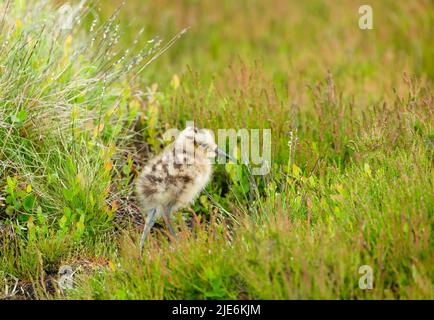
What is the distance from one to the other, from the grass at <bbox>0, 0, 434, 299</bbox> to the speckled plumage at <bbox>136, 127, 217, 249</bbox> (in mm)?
178

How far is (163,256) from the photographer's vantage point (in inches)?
190

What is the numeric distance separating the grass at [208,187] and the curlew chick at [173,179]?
18 centimetres

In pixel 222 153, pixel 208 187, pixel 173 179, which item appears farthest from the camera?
pixel 208 187

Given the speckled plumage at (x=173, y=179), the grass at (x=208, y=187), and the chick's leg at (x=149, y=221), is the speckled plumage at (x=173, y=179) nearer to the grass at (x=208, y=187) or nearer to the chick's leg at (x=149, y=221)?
the chick's leg at (x=149, y=221)

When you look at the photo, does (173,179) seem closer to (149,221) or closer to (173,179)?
(173,179)

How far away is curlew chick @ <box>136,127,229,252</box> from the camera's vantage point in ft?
18.4

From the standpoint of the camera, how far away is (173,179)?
5613mm

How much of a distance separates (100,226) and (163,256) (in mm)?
1044

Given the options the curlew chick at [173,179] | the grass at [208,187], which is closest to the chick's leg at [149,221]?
the curlew chick at [173,179]

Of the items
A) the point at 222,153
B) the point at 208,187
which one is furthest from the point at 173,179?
the point at 208,187

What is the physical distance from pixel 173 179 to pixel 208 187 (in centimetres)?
93

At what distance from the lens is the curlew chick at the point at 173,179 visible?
221 inches

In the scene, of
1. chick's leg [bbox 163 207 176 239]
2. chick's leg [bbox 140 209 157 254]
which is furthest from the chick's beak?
chick's leg [bbox 140 209 157 254]

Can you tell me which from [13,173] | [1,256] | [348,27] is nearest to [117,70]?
[13,173]
